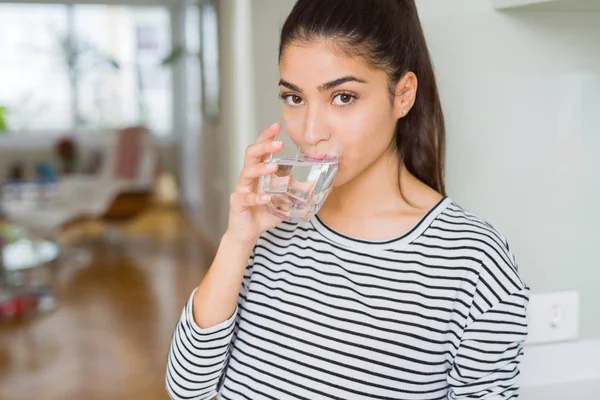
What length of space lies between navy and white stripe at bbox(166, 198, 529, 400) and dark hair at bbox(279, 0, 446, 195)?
0.44ft

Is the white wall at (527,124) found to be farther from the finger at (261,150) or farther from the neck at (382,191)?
the finger at (261,150)

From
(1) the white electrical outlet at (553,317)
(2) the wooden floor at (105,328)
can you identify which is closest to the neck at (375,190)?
(1) the white electrical outlet at (553,317)

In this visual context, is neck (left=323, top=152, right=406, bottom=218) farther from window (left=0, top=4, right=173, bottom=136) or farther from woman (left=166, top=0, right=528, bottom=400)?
window (left=0, top=4, right=173, bottom=136)

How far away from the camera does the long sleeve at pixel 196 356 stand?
106 centimetres

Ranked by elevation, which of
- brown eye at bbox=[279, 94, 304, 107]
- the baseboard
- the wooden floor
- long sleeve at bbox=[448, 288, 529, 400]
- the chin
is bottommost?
the wooden floor

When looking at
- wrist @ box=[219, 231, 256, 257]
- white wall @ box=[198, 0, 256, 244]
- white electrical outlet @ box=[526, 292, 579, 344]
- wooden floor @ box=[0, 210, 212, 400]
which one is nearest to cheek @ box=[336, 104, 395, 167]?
wrist @ box=[219, 231, 256, 257]

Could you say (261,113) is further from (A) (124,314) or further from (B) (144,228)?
(B) (144,228)

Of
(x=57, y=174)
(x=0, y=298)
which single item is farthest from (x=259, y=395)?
(x=57, y=174)

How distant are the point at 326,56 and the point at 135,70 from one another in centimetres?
811

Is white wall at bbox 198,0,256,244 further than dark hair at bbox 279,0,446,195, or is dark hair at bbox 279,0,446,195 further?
white wall at bbox 198,0,256,244

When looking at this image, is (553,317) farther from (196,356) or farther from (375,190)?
(196,356)

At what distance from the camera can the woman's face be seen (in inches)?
38.1

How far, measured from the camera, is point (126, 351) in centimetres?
360

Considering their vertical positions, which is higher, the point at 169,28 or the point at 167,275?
the point at 169,28
